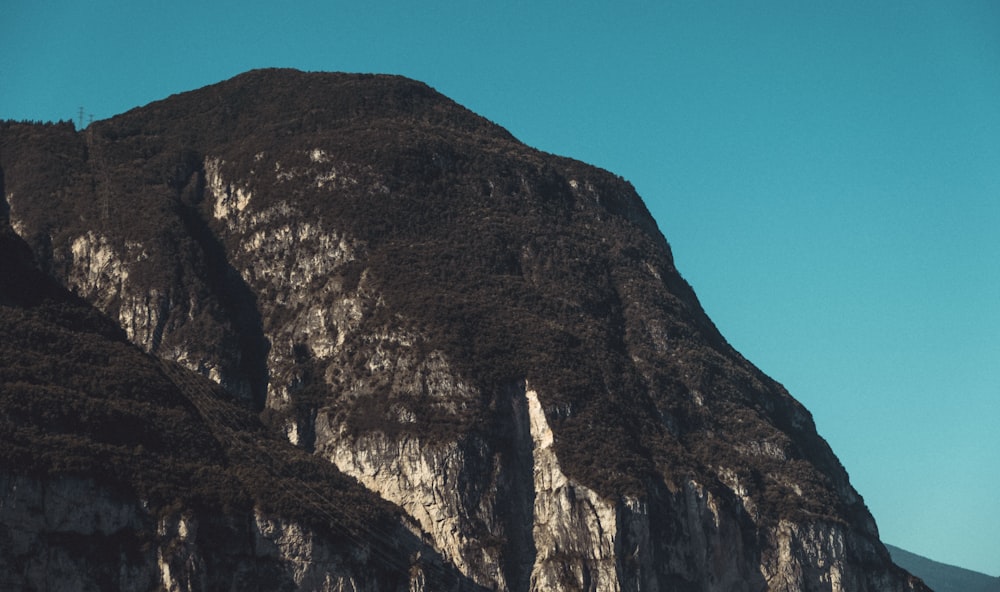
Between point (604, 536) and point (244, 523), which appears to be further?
point (604, 536)

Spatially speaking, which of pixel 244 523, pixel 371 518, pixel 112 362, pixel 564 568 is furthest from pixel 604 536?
pixel 112 362

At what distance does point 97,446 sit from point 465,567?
34.8 meters

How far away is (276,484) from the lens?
635 ft

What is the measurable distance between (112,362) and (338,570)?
27683 mm

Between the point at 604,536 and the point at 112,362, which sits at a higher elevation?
the point at 112,362

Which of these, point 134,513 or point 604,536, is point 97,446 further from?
point 604,536

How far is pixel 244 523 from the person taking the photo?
187 metres

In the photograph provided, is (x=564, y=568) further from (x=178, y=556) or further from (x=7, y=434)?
(x=7, y=434)

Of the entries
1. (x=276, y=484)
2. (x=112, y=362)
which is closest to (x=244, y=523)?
(x=276, y=484)

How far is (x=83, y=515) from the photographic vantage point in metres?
177

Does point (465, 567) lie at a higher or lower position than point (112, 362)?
lower

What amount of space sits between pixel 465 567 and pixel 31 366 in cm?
4059

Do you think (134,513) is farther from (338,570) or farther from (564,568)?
(564,568)

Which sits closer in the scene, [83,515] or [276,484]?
[83,515]
